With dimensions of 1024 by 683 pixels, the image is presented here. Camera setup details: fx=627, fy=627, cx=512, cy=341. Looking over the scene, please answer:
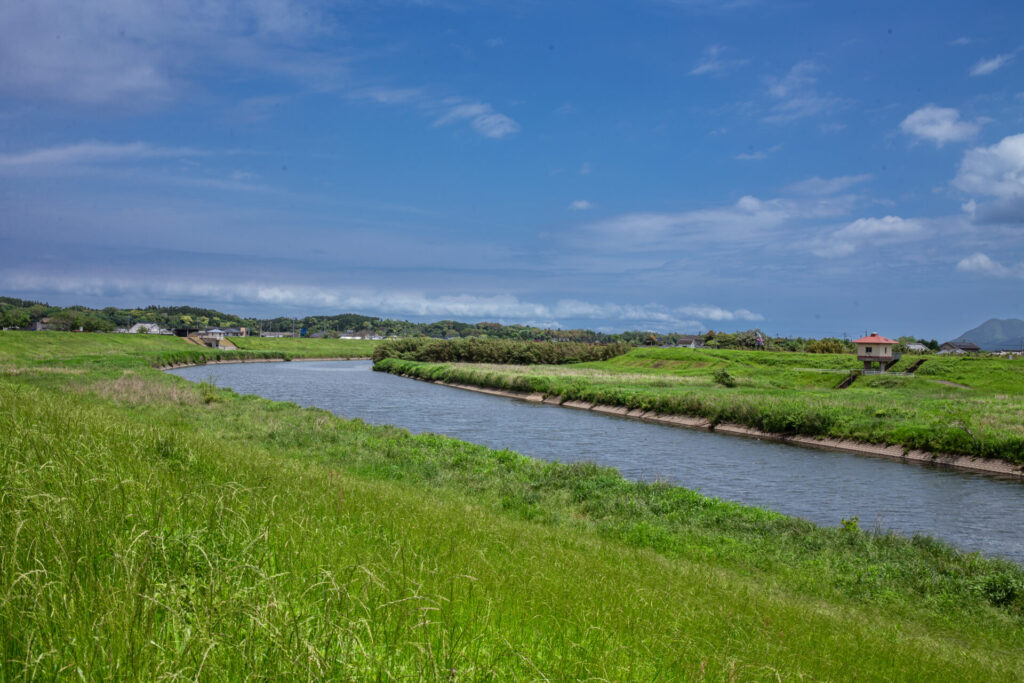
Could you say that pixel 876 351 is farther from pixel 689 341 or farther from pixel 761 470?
pixel 689 341

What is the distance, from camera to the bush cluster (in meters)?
113

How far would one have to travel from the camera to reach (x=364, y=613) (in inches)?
166

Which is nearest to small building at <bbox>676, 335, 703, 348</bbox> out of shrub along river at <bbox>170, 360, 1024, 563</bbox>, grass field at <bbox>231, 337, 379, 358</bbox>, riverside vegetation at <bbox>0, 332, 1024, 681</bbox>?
grass field at <bbox>231, 337, 379, 358</bbox>

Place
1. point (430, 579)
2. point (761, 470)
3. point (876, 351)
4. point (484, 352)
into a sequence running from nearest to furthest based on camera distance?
1. point (430, 579)
2. point (761, 470)
3. point (876, 351)
4. point (484, 352)

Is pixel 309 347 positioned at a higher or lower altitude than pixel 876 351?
lower

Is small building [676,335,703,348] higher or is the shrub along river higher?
small building [676,335,703,348]

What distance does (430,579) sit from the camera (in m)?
5.68

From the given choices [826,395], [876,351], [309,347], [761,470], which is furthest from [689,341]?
[761,470]

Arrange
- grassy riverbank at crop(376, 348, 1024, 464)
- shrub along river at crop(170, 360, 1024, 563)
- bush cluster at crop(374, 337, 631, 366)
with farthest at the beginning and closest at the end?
1. bush cluster at crop(374, 337, 631, 366)
2. grassy riverbank at crop(376, 348, 1024, 464)
3. shrub along river at crop(170, 360, 1024, 563)

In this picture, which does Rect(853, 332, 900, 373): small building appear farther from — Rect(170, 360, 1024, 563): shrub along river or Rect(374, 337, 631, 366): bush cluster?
Rect(374, 337, 631, 366): bush cluster

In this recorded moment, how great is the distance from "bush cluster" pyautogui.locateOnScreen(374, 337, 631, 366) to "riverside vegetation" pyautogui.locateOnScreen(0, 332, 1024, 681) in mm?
92545

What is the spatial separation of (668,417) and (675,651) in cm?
4360

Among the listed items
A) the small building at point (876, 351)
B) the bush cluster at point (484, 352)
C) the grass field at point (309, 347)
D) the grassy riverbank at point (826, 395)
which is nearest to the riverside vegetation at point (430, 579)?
the grassy riverbank at point (826, 395)

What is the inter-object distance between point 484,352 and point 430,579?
107 metres
